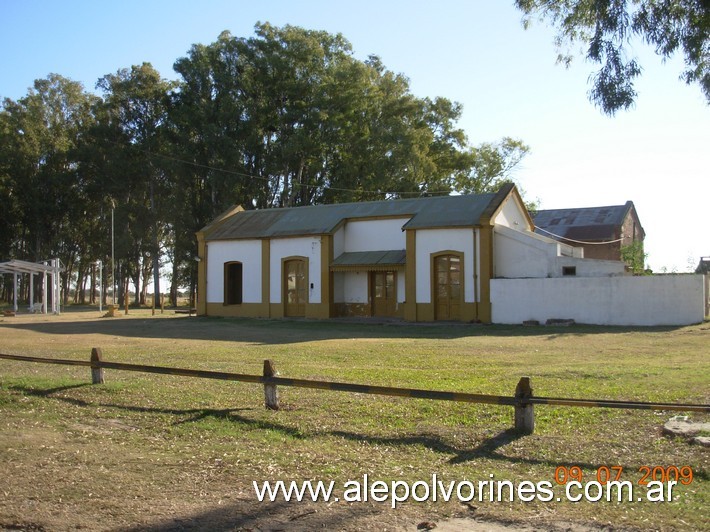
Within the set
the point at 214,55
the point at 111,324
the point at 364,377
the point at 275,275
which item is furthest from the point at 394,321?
the point at 214,55

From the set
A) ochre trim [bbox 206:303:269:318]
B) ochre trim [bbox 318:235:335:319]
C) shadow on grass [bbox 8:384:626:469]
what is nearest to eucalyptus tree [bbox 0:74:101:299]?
ochre trim [bbox 206:303:269:318]

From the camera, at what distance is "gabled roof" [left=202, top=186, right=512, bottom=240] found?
28797mm

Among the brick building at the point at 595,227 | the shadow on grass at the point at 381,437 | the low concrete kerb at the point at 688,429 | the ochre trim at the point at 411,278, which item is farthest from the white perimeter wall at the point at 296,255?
the low concrete kerb at the point at 688,429

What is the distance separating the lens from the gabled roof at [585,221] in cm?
5075

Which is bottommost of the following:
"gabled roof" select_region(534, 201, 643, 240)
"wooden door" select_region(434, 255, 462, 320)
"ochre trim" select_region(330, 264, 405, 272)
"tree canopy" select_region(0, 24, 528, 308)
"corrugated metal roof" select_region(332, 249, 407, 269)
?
"wooden door" select_region(434, 255, 462, 320)

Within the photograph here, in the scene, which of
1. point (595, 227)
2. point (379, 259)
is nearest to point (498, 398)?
point (379, 259)

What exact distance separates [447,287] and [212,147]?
2333 centimetres

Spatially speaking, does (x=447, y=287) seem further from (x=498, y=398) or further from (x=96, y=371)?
(x=498, y=398)

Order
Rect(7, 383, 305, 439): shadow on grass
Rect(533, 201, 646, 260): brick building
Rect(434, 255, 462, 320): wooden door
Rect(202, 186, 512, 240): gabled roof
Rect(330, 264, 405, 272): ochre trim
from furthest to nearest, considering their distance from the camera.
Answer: Rect(533, 201, 646, 260): brick building → Rect(330, 264, 405, 272): ochre trim → Rect(202, 186, 512, 240): gabled roof → Rect(434, 255, 462, 320): wooden door → Rect(7, 383, 305, 439): shadow on grass

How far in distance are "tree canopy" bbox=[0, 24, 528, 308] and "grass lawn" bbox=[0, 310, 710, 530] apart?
32137 millimetres

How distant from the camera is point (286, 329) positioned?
1056 inches

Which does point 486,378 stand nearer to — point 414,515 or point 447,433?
point 447,433

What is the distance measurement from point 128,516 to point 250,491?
109 centimetres

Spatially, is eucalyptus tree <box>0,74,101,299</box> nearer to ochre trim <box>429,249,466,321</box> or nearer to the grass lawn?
ochre trim <box>429,249,466,321</box>
